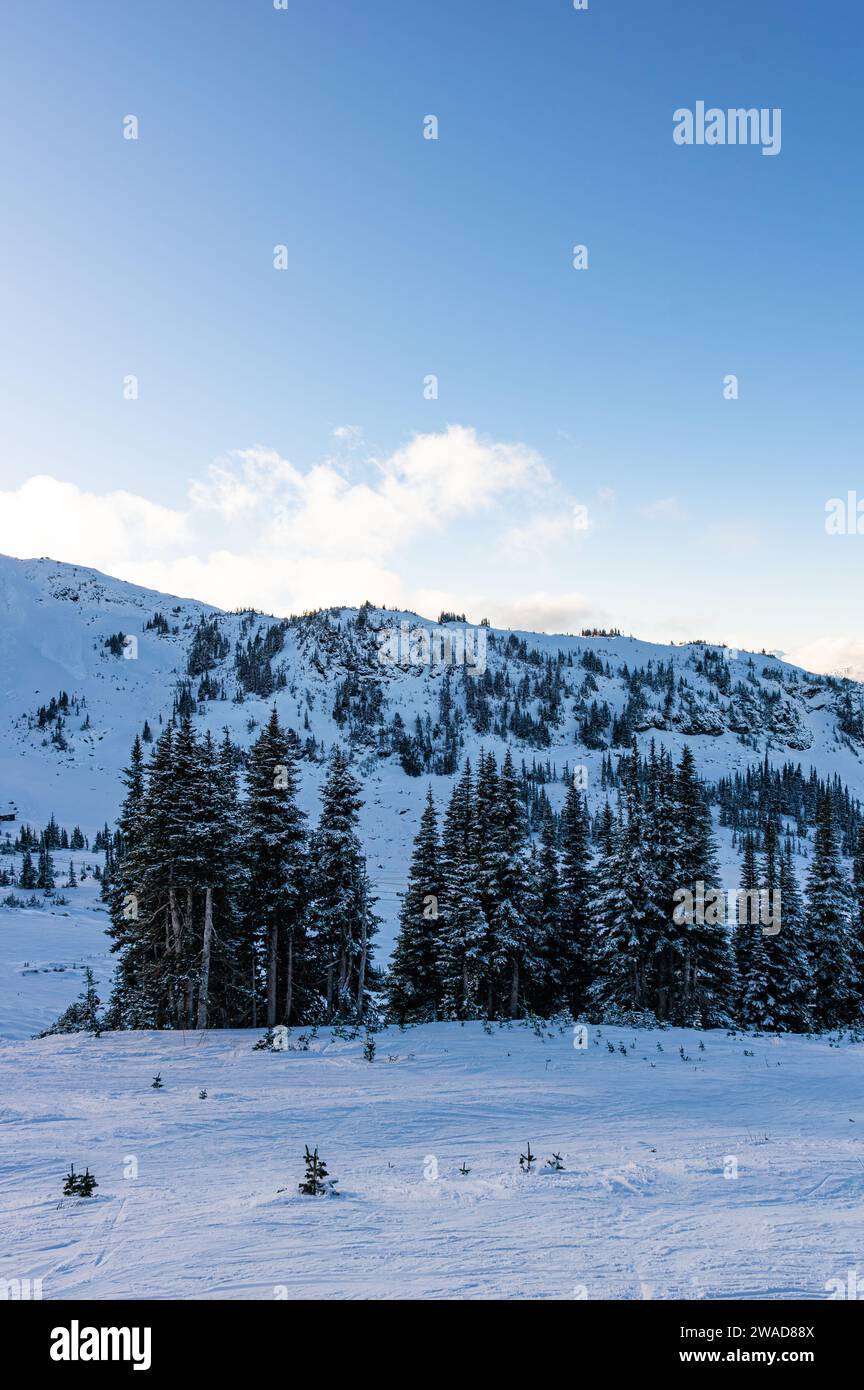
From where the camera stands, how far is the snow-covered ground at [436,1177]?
19.5 ft

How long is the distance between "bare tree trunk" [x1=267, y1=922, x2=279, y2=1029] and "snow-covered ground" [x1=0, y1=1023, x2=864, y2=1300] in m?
10.4

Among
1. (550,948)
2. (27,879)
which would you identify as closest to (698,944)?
(550,948)

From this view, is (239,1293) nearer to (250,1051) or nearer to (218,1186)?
(218,1186)

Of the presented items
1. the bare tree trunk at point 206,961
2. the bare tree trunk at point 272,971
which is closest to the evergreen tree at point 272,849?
the bare tree trunk at point 272,971

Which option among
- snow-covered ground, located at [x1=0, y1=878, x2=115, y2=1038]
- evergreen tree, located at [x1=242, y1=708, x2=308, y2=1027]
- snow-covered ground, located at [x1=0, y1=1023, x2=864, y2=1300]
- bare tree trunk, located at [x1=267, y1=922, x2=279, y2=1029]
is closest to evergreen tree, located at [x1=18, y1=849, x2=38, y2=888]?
snow-covered ground, located at [x1=0, y1=878, x2=115, y2=1038]

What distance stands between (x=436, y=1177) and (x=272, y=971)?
22.0m

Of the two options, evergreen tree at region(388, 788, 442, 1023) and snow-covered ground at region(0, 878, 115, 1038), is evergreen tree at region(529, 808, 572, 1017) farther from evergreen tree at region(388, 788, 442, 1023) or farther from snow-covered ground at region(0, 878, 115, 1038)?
snow-covered ground at region(0, 878, 115, 1038)

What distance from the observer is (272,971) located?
96.0ft

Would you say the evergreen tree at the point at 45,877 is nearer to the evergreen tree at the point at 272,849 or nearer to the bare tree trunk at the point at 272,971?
the bare tree trunk at the point at 272,971

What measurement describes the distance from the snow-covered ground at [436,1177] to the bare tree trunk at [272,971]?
10435mm

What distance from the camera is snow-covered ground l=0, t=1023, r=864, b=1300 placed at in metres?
5.95

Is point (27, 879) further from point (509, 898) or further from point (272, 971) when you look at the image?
point (509, 898)
